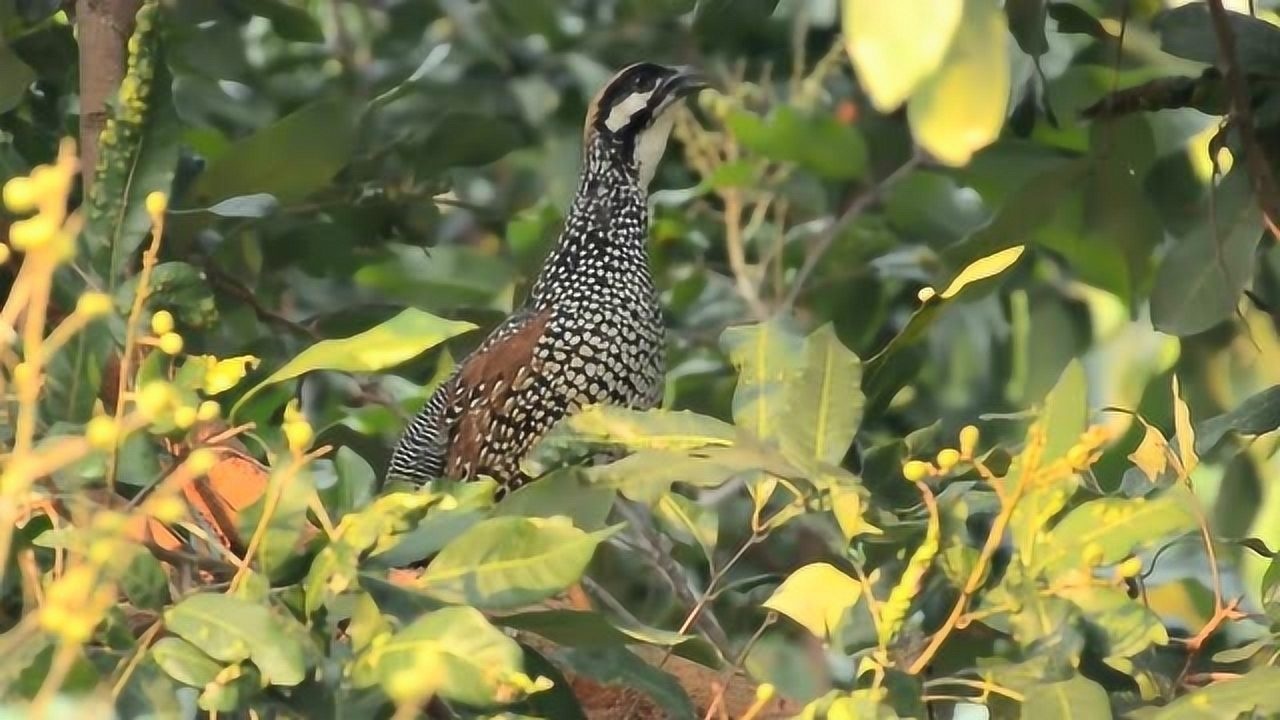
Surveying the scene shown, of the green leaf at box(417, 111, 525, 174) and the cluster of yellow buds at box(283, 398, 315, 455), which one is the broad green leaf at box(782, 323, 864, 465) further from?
the green leaf at box(417, 111, 525, 174)

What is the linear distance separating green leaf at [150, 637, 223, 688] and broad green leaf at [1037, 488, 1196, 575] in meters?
0.52

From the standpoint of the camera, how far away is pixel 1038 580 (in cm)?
121

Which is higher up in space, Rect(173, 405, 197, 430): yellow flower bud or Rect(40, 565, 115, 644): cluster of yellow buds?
Rect(40, 565, 115, 644): cluster of yellow buds

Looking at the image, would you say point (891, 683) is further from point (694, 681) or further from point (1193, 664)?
point (694, 681)

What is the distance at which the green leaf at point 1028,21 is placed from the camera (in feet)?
6.58

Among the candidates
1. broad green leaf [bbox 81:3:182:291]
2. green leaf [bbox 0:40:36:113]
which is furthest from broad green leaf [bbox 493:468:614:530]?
green leaf [bbox 0:40:36:113]

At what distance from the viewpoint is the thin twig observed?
305cm

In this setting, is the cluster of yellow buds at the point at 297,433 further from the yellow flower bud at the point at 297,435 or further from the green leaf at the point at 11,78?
the green leaf at the point at 11,78

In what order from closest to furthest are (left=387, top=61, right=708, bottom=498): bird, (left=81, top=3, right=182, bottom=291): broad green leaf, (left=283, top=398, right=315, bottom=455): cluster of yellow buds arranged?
1. (left=283, top=398, right=315, bottom=455): cluster of yellow buds
2. (left=81, top=3, right=182, bottom=291): broad green leaf
3. (left=387, top=61, right=708, bottom=498): bird

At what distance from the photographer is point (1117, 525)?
4.14ft

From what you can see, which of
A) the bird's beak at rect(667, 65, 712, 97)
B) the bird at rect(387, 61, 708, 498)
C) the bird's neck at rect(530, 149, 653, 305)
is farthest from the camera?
the bird's beak at rect(667, 65, 712, 97)

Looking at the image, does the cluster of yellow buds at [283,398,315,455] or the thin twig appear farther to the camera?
the thin twig

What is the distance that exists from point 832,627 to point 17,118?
146 cm

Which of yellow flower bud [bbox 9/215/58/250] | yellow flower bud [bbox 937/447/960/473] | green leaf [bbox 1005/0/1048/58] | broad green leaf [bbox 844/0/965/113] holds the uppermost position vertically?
broad green leaf [bbox 844/0/965/113]
